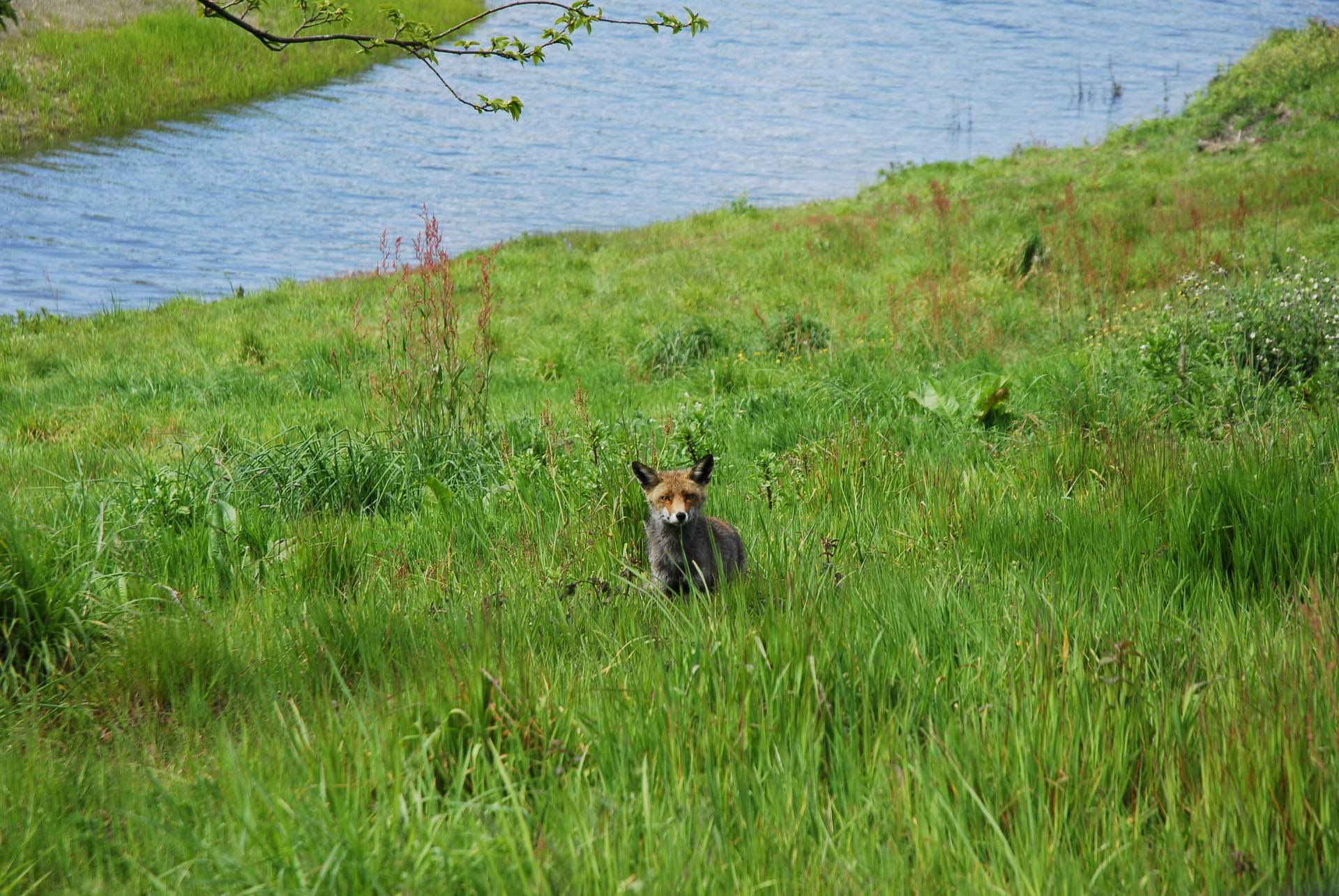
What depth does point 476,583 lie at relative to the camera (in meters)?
4.51

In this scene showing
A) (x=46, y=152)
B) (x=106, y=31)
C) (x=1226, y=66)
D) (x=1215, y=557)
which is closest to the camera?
(x=1215, y=557)

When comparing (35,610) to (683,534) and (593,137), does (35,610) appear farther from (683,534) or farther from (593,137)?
(593,137)

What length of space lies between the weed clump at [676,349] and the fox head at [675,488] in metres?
6.73

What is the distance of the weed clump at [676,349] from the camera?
11.9m

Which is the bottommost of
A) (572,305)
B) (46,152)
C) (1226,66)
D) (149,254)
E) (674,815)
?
(674,815)

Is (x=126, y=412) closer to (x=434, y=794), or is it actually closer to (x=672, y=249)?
(x=434, y=794)

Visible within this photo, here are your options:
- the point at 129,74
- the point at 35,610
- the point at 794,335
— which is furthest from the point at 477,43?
the point at 129,74

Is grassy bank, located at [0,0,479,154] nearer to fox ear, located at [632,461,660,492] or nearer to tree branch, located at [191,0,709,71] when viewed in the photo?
tree branch, located at [191,0,709,71]

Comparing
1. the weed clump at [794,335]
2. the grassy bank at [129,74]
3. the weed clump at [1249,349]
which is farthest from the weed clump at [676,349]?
the grassy bank at [129,74]

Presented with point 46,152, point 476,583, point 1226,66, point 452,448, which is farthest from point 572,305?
point 1226,66

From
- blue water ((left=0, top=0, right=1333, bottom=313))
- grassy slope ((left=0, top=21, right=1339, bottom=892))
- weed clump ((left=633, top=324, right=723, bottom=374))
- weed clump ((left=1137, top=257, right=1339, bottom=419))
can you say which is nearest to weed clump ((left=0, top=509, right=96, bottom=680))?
grassy slope ((left=0, top=21, right=1339, bottom=892))

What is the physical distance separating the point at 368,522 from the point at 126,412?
5.97 metres

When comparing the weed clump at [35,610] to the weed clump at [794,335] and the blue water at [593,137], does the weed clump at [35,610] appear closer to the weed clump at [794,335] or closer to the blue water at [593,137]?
the weed clump at [794,335]

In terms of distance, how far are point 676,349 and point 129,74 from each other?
25996mm
